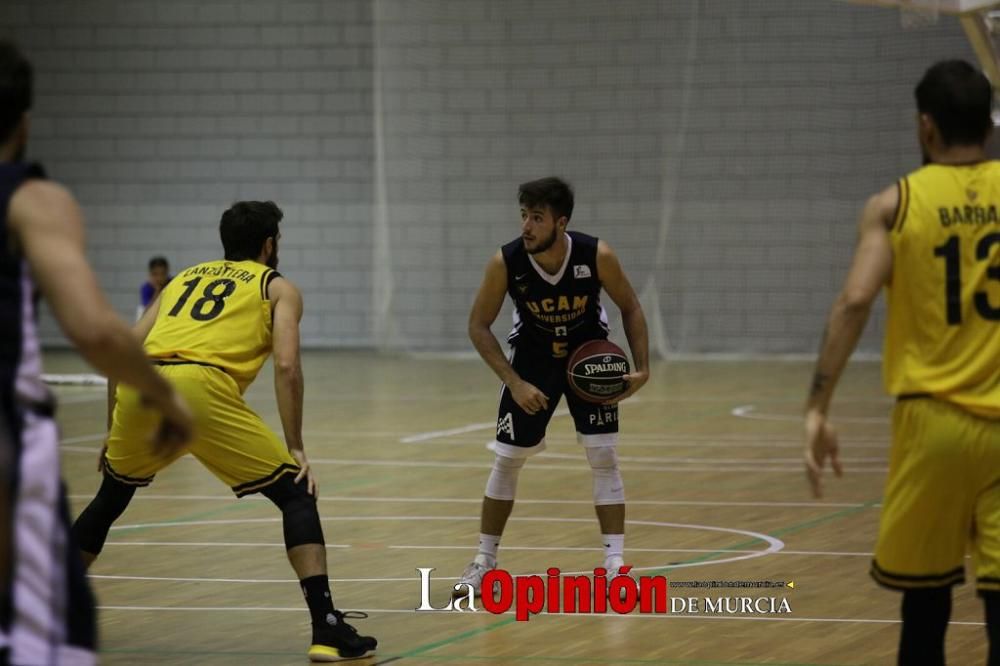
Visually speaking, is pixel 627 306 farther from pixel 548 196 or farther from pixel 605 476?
pixel 605 476

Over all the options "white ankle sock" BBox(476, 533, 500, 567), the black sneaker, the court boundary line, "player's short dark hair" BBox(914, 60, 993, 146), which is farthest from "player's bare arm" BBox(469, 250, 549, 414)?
"player's short dark hair" BBox(914, 60, 993, 146)

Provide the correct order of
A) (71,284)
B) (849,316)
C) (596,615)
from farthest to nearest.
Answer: (596,615), (849,316), (71,284)

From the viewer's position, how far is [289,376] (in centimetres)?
539

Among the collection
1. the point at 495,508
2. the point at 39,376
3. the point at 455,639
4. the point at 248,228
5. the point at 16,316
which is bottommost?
the point at 455,639

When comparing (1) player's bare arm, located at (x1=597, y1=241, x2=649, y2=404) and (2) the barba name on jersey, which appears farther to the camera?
(1) player's bare arm, located at (x1=597, y1=241, x2=649, y2=404)

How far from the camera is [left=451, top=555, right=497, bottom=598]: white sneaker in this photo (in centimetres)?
653

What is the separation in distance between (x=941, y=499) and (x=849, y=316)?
489 mm

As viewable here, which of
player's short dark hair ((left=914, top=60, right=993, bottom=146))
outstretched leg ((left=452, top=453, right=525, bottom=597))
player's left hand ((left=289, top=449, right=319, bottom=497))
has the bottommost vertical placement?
outstretched leg ((left=452, top=453, right=525, bottom=597))

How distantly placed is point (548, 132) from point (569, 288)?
13.8 m

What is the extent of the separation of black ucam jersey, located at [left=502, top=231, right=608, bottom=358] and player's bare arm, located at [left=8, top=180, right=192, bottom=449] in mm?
Result: 3674

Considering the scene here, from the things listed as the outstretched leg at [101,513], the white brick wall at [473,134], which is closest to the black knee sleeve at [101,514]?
the outstretched leg at [101,513]

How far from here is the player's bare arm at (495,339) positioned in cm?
654

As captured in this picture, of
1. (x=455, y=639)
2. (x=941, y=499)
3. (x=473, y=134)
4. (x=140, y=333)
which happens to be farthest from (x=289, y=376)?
(x=473, y=134)

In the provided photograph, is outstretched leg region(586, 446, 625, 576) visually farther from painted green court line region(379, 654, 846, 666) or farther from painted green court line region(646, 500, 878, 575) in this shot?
painted green court line region(379, 654, 846, 666)
